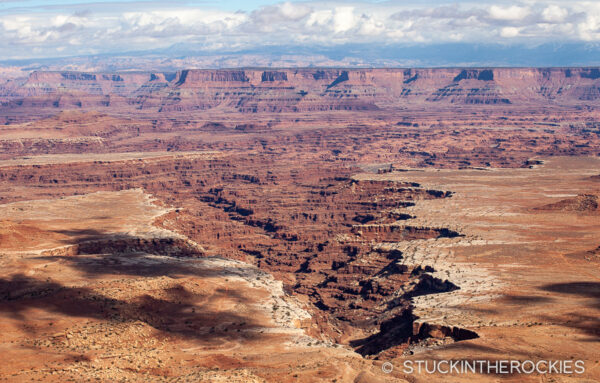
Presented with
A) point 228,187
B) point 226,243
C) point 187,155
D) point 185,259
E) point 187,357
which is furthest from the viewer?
point 187,155

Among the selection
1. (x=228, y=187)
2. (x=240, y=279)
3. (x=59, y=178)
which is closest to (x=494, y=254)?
(x=240, y=279)

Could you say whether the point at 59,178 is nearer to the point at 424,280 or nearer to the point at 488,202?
the point at 488,202

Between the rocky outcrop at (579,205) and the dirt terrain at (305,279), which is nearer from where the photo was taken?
the dirt terrain at (305,279)

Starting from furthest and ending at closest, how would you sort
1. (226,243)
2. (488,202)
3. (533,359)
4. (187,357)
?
(488,202), (226,243), (187,357), (533,359)

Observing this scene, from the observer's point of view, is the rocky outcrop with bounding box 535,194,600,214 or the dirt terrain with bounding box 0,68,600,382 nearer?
the dirt terrain with bounding box 0,68,600,382

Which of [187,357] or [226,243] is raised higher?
[187,357]

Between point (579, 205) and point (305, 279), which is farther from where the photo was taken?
point (579, 205)

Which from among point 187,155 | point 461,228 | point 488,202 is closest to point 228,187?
point 187,155

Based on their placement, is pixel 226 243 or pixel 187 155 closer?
pixel 226 243

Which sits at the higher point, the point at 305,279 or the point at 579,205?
the point at 579,205

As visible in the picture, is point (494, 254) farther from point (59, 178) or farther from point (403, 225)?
point (59, 178)
